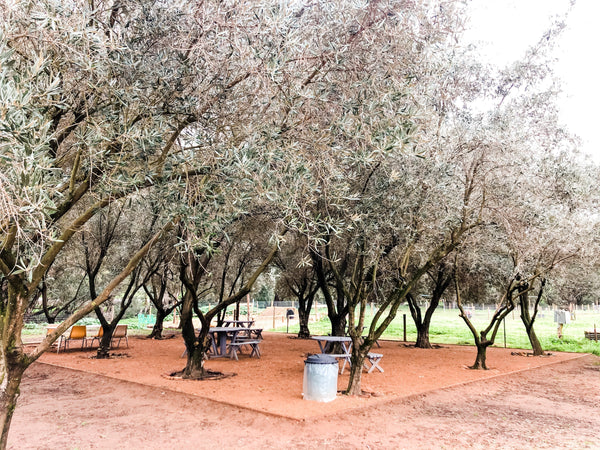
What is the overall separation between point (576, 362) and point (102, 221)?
17176 millimetres

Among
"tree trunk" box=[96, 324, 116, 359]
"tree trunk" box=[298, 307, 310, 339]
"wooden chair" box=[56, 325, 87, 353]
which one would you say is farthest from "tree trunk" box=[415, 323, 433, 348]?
"wooden chair" box=[56, 325, 87, 353]

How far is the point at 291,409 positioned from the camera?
7.67 m

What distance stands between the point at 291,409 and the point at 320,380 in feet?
2.93

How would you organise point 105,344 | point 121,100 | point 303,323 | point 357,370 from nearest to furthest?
1. point 121,100
2. point 357,370
3. point 105,344
4. point 303,323

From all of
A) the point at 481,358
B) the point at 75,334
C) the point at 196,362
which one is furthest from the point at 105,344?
the point at 481,358

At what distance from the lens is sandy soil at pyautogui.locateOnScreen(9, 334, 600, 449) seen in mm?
6367

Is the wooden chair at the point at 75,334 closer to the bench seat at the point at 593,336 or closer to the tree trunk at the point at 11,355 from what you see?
the tree trunk at the point at 11,355

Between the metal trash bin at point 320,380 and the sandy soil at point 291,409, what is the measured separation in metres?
0.20

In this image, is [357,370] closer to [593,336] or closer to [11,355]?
[11,355]

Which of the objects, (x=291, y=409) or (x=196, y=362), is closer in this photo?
(x=291, y=409)

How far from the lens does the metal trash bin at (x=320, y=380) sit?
328 inches

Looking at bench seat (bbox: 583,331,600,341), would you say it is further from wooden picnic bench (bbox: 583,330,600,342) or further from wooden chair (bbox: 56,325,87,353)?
wooden chair (bbox: 56,325,87,353)

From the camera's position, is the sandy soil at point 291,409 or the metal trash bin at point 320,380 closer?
the sandy soil at point 291,409

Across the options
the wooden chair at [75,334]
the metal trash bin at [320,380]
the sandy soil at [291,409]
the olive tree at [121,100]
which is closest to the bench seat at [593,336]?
the sandy soil at [291,409]
